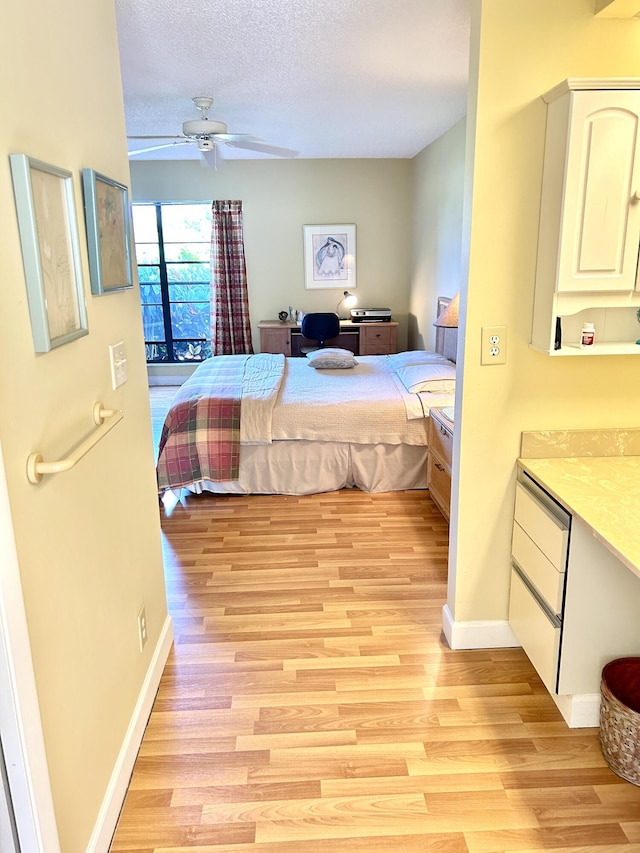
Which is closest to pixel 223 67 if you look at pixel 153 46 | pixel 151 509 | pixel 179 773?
pixel 153 46

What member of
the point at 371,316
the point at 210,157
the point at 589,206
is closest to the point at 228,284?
the point at 371,316

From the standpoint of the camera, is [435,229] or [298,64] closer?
[298,64]

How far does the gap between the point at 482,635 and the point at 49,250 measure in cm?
205

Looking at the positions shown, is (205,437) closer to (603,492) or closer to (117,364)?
(117,364)

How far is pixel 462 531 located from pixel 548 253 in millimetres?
1044

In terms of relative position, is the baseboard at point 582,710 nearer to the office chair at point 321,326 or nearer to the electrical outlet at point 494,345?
the electrical outlet at point 494,345

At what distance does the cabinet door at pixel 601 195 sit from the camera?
1780mm

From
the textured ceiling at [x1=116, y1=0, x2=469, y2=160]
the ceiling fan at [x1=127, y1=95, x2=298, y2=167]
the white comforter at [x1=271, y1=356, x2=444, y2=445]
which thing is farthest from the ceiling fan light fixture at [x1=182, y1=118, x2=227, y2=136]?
the white comforter at [x1=271, y1=356, x2=444, y2=445]

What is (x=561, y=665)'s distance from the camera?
192 centimetres

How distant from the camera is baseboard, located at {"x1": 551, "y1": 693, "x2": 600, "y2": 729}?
1.98 m

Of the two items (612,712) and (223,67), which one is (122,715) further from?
(223,67)

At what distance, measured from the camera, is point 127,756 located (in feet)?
5.91

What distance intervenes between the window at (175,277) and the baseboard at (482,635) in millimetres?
5598

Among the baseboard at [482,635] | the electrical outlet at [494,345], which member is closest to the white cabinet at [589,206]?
the electrical outlet at [494,345]
